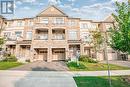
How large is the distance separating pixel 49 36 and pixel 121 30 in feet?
92.1

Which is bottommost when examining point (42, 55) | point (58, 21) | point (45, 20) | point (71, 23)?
point (42, 55)

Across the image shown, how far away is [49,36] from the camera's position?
3922 cm

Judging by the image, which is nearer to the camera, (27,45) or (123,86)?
(123,86)

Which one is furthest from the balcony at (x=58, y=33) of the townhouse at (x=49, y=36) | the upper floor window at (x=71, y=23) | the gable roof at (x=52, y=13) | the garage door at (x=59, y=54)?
the gable roof at (x=52, y=13)

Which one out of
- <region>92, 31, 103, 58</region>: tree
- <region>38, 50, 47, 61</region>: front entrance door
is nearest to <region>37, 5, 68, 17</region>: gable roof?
<region>38, 50, 47, 61</region>: front entrance door

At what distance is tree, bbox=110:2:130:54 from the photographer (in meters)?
11.5

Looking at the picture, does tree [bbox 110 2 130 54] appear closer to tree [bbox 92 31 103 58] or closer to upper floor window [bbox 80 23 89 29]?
tree [bbox 92 31 103 58]

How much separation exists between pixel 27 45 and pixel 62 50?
26.4ft

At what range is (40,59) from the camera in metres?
43.0

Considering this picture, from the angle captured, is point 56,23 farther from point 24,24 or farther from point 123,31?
point 123,31

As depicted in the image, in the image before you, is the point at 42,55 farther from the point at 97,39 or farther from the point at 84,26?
the point at 97,39

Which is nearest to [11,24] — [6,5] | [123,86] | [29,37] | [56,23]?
[29,37]

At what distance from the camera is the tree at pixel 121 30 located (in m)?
11.5

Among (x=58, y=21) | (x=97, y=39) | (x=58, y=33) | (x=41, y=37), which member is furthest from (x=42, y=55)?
(x=97, y=39)
